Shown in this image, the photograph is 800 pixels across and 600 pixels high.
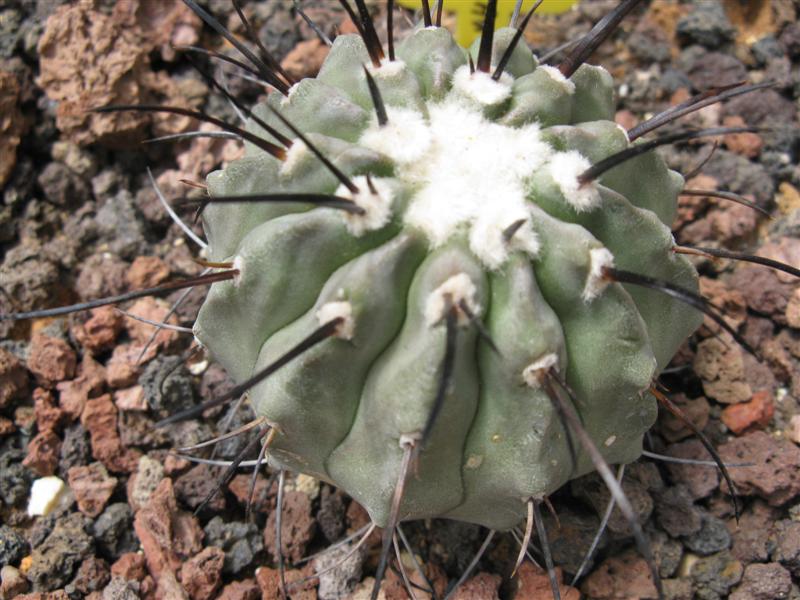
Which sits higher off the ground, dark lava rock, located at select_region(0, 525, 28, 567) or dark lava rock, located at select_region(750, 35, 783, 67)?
dark lava rock, located at select_region(750, 35, 783, 67)

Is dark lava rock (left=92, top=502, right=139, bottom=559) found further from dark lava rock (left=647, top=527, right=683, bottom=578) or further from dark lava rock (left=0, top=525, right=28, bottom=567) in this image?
dark lava rock (left=647, top=527, right=683, bottom=578)

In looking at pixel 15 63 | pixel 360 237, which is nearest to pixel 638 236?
pixel 360 237

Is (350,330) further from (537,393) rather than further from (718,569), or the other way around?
(718,569)

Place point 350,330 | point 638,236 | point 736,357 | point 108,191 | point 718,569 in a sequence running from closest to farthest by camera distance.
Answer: point 350,330 < point 638,236 < point 718,569 < point 736,357 < point 108,191

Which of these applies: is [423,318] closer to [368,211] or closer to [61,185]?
[368,211]

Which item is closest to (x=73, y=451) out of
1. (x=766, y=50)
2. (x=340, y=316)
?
(x=340, y=316)

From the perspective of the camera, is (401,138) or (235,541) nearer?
(401,138)

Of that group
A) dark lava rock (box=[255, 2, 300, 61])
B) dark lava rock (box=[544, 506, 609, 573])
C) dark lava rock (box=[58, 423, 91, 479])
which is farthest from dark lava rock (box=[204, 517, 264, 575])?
dark lava rock (box=[255, 2, 300, 61])
